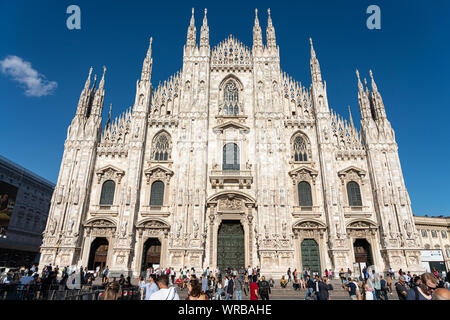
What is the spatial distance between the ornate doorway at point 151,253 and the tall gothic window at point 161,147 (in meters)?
7.96

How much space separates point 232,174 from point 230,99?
9.05m

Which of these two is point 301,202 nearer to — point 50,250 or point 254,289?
point 254,289

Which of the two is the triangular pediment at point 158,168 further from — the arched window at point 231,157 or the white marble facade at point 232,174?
the arched window at point 231,157

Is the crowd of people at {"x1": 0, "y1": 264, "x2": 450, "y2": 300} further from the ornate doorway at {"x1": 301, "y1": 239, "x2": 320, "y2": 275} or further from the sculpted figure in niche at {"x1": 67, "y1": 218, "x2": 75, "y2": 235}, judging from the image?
the sculpted figure in niche at {"x1": 67, "y1": 218, "x2": 75, "y2": 235}

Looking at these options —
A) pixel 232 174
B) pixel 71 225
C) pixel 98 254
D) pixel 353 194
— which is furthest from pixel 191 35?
pixel 98 254

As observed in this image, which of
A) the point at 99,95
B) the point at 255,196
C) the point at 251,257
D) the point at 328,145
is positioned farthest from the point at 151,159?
the point at 328,145

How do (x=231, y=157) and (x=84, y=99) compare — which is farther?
(x=84, y=99)

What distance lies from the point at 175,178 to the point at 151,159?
3295 millimetres

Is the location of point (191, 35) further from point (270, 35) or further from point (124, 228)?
point (124, 228)

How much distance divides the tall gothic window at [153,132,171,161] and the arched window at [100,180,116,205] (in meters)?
4.77

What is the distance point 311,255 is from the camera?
24.2 meters

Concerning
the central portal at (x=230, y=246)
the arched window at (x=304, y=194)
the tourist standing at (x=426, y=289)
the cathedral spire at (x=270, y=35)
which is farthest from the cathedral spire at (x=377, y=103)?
the tourist standing at (x=426, y=289)

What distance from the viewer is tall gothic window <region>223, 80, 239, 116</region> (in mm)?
29438

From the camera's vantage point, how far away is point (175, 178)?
86.1ft
